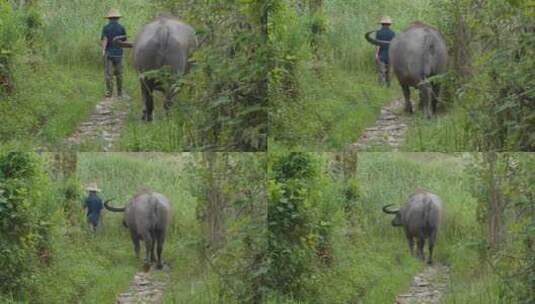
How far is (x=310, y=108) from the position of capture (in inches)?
209

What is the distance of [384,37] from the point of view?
5312 millimetres

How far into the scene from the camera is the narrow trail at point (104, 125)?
206 inches

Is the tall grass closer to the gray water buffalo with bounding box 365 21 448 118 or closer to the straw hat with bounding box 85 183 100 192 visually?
the straw hat with bounding box 85 183 100 192

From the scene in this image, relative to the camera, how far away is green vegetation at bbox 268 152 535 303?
530 cm

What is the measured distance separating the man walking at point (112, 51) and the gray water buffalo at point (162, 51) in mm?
30

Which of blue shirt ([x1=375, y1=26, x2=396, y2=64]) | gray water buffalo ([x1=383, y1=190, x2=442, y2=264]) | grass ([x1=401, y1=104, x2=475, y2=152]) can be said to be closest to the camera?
grass ([x1=401, y1=104, x2=475, y2=152])

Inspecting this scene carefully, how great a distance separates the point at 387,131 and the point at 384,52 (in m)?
0.39

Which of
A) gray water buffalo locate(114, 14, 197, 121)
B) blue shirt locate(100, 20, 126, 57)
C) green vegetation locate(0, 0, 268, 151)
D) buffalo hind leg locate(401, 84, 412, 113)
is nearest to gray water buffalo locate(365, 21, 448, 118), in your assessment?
buffalo hind leg locate(401, 84, 412, 113)

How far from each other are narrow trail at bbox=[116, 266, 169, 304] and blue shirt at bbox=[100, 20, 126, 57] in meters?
1.10

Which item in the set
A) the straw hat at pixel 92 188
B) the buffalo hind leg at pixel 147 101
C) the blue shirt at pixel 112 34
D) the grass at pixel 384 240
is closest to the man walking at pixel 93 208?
the straw hat at pixel 92 188

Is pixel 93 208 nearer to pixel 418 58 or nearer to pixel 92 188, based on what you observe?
pixel 92 188

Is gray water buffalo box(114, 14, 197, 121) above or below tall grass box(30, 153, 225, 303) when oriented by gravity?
above

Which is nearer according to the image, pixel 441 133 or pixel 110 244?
pixel 441 133

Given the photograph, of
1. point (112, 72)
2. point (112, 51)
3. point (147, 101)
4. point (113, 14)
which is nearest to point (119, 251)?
point (147, 101)
